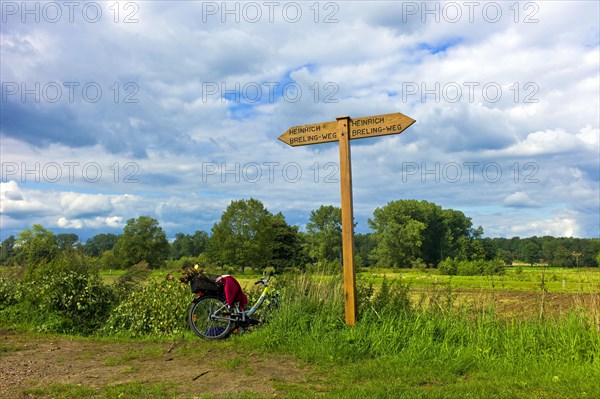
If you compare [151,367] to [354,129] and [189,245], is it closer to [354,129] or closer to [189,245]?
[354,129]

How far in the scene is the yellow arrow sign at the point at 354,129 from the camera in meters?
7.01

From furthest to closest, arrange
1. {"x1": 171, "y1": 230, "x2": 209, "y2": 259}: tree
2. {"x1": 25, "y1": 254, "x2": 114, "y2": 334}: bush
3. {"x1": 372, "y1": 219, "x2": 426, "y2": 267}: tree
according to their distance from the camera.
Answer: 1. {"x1": 171, "y1": 230, "x2": 209, "y2": 259}: tree
2. {"x1": 372, "y1": 219, "x2": 426, "y2": 267}: tree
3. {"x1": 25, "y1": 254, "x2": 114, "y2": 334}: bush

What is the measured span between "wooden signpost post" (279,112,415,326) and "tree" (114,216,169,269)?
6930 cm

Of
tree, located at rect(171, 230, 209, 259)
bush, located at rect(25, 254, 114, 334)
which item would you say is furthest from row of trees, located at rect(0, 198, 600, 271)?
bush, located at rect(25, 254, 114, 334)

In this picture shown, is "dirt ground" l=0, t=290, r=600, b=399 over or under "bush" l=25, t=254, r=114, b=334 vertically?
under

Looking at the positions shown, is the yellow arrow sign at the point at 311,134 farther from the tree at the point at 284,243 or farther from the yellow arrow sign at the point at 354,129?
the tree at the point at 284,243

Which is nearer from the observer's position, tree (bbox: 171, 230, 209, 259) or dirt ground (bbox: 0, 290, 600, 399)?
dirt ground (bbox: 0, 290, 600, 399)

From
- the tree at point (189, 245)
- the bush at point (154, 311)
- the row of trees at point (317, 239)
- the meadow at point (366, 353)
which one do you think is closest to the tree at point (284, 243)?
the row of trees at point (317, 239)

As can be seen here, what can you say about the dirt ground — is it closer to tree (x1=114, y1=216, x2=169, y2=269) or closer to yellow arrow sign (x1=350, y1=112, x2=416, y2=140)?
yellow arrow sign (x1=350, y1=112, x2=416, y2=140)

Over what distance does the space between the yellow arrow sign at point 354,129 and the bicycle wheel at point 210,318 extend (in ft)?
10.2

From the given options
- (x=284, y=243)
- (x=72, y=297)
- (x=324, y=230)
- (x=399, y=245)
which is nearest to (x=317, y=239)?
(x=324, y=230)

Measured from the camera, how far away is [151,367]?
19.4 feet

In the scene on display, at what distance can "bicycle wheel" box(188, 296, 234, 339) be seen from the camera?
7.51m

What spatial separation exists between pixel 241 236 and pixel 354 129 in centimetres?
6486
